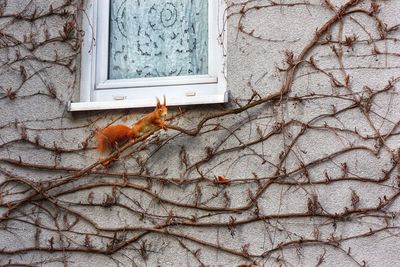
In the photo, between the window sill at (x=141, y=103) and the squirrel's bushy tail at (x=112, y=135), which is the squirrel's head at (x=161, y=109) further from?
the squirrel's bushy tail at (x=112, y=135)

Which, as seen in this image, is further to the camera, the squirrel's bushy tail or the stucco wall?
the squirrel's bushy tail

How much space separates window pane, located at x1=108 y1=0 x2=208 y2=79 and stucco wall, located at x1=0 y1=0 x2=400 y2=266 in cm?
29

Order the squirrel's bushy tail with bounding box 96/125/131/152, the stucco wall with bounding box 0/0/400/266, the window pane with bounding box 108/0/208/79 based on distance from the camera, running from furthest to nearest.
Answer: the window pane with bounding box 108/0/208/79 → the squirrel's bushy tail with bounding box 96/125/131/152 → the stucco wall with bounding box 0/0/400/266

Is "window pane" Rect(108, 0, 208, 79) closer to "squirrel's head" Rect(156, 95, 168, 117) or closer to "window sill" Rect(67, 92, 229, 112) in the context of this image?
"window sill" Rect(67, 92, 229, 112)

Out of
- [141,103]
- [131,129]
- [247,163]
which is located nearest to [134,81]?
[141,103]

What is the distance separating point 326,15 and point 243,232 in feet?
4.81

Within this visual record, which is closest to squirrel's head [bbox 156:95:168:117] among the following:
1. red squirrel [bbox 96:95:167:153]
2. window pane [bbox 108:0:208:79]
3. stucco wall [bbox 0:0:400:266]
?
red squirrel [bbox 96:95:167:153]

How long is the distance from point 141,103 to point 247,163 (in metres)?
0.81

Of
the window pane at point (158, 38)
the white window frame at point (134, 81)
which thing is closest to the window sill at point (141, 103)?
the white window frame at point (134, 81)

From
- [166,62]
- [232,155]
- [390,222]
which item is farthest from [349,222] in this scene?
[166,62]

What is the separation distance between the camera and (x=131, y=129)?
478cm

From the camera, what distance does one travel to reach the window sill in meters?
4.69

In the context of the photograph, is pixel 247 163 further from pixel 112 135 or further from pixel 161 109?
pixel 112 135

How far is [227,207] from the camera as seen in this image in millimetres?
4562
